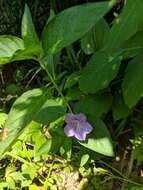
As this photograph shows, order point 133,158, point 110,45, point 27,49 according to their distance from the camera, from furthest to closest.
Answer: point 133,158
point 110,45
point 27,49

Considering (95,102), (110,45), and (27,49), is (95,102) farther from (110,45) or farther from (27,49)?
(27,49)

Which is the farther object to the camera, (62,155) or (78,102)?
(62,155)

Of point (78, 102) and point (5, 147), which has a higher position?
point (78, 102)

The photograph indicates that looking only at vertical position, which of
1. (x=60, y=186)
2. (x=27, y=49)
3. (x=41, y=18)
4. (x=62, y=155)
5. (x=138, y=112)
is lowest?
(x=60, y=186)

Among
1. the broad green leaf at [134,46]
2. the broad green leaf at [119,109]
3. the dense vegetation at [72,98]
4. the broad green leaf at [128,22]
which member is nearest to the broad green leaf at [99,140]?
the dense vegetation at [72,98]

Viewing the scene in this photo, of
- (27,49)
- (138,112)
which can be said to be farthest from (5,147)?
(138,112)

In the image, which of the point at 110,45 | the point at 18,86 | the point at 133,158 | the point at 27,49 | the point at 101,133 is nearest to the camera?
the point at 27,49
